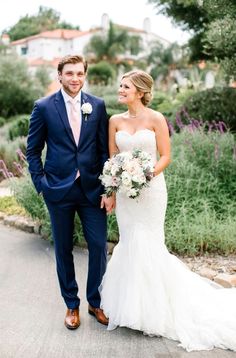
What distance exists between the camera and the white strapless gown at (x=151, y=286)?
4320 millimetres

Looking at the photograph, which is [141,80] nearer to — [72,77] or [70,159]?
[72,77]

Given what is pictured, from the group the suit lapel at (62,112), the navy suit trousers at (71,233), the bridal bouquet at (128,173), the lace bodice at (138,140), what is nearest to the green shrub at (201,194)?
the navy suit trousers at (71,233)

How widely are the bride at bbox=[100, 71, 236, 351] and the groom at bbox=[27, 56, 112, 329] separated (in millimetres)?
193

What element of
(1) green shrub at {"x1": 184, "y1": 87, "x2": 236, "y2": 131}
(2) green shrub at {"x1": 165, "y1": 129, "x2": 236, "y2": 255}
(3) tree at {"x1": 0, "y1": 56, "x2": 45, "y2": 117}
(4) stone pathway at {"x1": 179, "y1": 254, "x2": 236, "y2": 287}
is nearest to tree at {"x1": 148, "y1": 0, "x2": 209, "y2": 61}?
(1) green shrub at {"x1": 184, "y1": 87, "x2": 236, "y2": 131}

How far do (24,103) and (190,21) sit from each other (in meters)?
14.0

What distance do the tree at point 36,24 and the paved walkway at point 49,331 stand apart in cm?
8905

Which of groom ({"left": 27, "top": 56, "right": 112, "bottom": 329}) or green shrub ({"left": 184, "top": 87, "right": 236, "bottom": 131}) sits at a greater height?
groom ({"left": 27, "top": 56, "right": 112, "bottom": 329})

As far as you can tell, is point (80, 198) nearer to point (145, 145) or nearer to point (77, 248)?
point (145, 145)

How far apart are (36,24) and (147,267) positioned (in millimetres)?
93518

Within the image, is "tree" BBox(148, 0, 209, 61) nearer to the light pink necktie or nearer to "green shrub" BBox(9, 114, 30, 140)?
"green shrub" BBox(9, 114, 30, 140)

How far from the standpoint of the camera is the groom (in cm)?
430

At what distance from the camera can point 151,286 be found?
4.41 m

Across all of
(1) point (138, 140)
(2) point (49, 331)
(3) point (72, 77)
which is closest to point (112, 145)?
(1) point (138, 140)

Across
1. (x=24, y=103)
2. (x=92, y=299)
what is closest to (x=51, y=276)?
(x=92, y=299)
